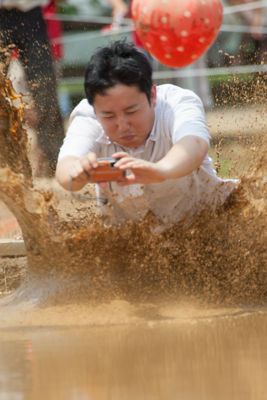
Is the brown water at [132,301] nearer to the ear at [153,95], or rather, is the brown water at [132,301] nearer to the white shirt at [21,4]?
the ear at [153,95]

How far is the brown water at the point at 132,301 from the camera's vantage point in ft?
5.07

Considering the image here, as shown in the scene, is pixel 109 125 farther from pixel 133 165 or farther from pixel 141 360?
pixel 141 360

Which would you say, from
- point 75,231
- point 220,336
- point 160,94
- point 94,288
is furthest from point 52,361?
point 160,94

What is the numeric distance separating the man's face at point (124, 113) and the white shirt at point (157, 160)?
0.38 feet

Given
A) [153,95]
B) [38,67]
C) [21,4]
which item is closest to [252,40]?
[38,67]

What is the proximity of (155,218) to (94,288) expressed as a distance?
19.6 inches

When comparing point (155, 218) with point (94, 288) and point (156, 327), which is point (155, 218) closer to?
point (94, 288)

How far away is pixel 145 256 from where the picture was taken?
2.56m

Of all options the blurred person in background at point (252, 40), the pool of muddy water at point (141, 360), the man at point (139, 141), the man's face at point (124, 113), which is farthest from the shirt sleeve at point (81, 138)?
the blurred person in background at point (252, 40)

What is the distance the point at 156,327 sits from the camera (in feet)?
6.70

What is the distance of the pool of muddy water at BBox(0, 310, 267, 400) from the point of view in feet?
4.75

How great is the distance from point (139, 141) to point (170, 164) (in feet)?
1.31

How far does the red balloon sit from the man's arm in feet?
1.39

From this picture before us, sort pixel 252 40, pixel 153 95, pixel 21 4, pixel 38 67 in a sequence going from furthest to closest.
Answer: pixel 252 40, pixel 38 67, pixel 21 4, pixel 153 95
